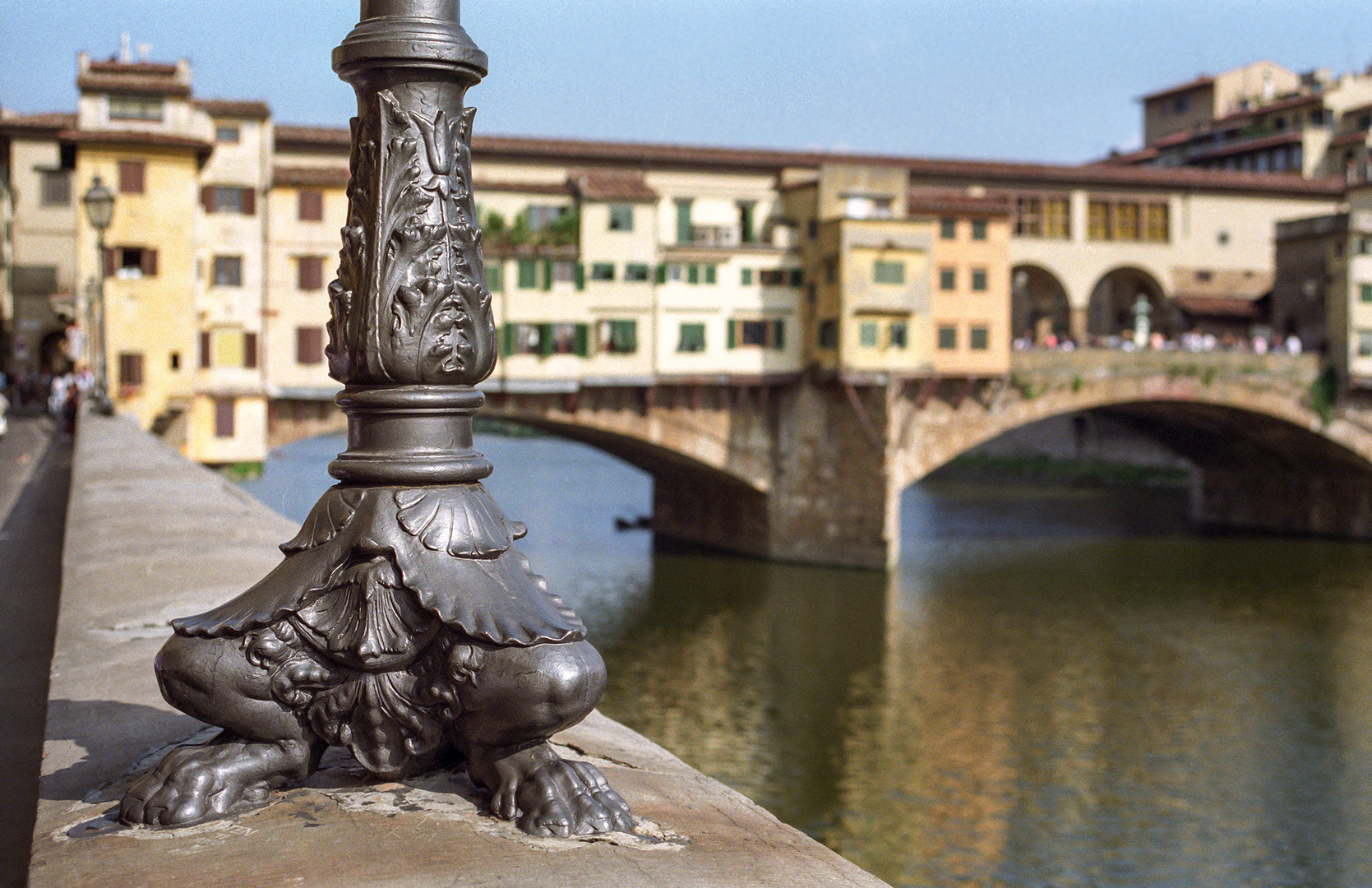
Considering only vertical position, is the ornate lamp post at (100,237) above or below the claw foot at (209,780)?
above

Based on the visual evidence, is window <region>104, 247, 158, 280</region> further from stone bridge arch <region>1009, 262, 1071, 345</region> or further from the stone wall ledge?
the stone wall ledge

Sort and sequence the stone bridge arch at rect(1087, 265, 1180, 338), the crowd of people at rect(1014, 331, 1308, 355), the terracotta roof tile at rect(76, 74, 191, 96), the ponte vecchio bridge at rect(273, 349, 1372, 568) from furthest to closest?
1. the stone bridge arch at rect(1087, 265, 1180, 338)
2. the crowd of people at rect(1014, 331, 1308, 355)
3. the ponte vecchio bridge at rect(273, 349, 1372, 568)
4. the terracotta roof tile at rect(76, 74, 191, 96)

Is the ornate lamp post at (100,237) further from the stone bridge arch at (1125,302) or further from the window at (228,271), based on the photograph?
the stone bridge arch at (1125,302)

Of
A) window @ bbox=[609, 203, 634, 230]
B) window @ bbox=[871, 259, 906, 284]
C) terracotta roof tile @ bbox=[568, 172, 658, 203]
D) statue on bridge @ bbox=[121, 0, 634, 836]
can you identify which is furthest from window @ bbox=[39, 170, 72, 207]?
statue on bridge @ bbox=[121, 0, 634, 836]

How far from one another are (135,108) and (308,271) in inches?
216

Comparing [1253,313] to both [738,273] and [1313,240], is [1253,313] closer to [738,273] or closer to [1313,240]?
[1313,240]

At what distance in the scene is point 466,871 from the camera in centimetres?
277

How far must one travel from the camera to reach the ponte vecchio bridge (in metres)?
35.2

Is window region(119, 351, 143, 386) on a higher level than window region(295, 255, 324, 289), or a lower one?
lower

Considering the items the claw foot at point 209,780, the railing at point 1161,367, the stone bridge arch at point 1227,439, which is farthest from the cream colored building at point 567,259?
the claw foot at point 209,780

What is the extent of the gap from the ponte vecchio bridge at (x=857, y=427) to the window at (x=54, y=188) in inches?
823

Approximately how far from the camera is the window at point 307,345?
32.8m

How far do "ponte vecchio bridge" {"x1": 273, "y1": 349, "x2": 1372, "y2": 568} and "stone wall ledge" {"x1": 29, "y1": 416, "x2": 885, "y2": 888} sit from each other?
93.3 ft

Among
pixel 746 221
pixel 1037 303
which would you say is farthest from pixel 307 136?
pixel 1037 303
